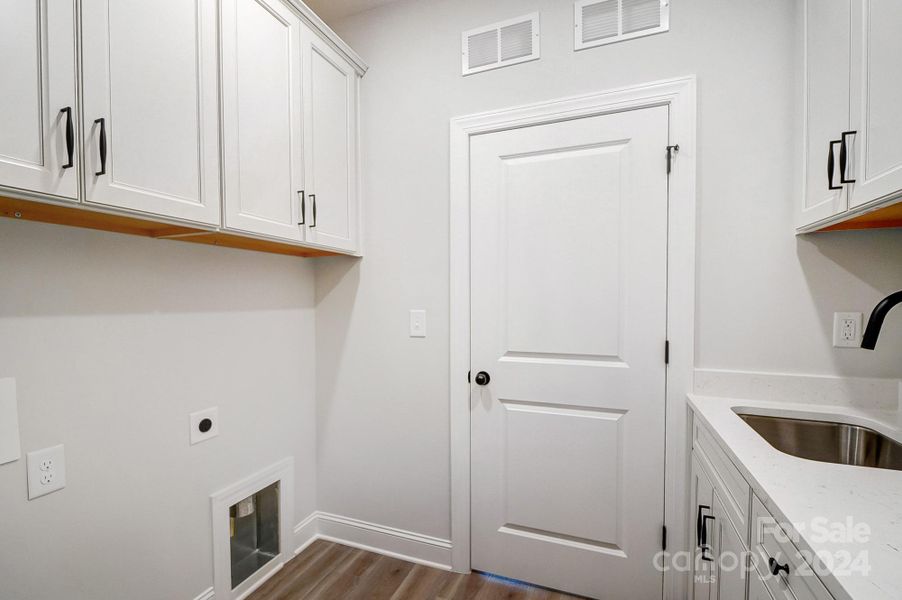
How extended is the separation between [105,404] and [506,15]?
2.23 m

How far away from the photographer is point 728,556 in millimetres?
1127

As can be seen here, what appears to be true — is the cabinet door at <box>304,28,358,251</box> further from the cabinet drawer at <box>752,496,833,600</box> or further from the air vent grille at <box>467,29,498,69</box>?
the cabinet drawer at <box>752,496,833,600</box>

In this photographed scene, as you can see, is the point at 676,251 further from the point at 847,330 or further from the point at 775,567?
the point at 775,567

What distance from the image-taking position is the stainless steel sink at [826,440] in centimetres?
126

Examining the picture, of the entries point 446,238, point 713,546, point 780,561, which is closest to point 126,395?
point 446,238

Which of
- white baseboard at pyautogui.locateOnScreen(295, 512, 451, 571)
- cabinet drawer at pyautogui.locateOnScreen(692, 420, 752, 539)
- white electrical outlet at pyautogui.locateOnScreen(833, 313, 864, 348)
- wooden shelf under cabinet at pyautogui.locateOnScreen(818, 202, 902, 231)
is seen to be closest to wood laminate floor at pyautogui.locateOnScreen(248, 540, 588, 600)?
white baseboard at pyautogui.locateOnScreen(295, 512, 451, 571)

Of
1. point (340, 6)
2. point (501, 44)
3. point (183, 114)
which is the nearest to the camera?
point (183, 114)

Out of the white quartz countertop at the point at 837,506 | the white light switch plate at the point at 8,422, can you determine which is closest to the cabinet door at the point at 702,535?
the white quartz countertop at the point at 837,506

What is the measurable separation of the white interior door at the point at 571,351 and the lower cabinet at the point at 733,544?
0.72ft

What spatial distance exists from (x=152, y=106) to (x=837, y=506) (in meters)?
1.88

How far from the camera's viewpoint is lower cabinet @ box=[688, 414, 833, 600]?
0.77 m

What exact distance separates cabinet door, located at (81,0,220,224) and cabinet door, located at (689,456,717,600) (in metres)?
1.89

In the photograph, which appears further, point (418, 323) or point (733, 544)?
point (418, 323)

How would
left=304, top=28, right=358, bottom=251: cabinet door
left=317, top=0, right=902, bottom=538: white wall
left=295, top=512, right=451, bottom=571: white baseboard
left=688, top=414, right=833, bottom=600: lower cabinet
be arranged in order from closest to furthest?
left=688, top=414, right=833, bottom=600: lower cabinet < left=317, top=0, right=902, bottom=538: white wall < left=304, top=28, right=358, bottom=251: cabinet door < left=295, top=512, right=451, bottom=571: white baseboard
